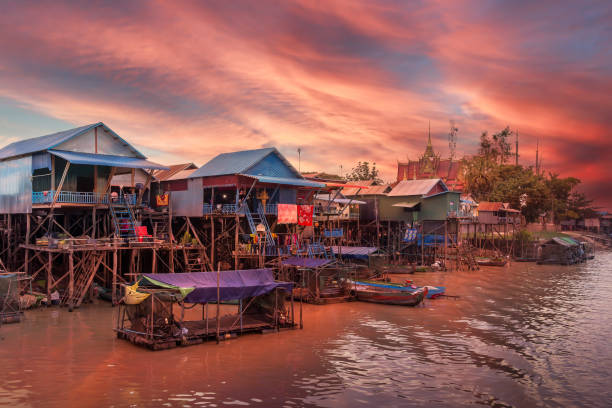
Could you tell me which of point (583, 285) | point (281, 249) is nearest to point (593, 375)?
point (281, 249)

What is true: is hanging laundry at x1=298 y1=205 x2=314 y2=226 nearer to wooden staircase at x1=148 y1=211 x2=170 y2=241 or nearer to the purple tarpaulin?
the purple tarpaulin

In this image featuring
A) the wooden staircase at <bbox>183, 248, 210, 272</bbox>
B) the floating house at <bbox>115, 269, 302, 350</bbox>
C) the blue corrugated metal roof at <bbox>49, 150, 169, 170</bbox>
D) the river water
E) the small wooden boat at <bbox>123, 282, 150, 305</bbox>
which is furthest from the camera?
the wooden staircase at <bbox>183, 248, 210, 272</bbox>

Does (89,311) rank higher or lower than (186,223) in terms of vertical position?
lower

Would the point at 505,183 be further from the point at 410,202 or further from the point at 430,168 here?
the point at 410,202

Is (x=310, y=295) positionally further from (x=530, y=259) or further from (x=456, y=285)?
(x=530, y=259)

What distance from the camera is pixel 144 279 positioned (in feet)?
63.8

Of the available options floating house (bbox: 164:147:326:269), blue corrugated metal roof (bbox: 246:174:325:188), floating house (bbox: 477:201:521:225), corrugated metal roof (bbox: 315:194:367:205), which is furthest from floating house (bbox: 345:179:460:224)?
blue corrugated metal roof (bbox: 246:174:325:188)

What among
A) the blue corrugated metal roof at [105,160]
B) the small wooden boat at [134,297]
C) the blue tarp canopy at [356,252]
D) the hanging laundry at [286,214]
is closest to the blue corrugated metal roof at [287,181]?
the hanging laundry at [286,214]

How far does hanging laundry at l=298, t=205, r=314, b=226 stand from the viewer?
112 ft

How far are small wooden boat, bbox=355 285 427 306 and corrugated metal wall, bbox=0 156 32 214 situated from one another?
66.2ft

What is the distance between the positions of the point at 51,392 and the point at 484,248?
183 ft

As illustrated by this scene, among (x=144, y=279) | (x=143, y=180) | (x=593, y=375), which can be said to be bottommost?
(x=593, y=375)

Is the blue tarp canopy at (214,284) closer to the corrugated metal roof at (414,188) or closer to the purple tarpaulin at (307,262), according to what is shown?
the purple tarpaulin at (307,262)

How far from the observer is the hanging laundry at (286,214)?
109 feet
